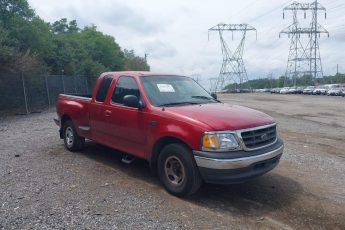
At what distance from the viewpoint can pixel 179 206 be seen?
16.6ft

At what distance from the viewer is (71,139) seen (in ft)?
27.2

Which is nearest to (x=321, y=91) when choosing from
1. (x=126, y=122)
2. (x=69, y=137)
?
(x=69, y=137)

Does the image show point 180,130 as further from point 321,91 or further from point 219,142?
point 321,91

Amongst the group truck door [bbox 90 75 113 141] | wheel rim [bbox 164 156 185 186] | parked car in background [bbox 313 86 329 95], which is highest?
truck door [bbox 90 75 113 141]

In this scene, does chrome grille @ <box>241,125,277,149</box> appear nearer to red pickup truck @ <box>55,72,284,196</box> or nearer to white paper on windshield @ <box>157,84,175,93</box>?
red pickup truck @ <box>55,72,284,196</box>

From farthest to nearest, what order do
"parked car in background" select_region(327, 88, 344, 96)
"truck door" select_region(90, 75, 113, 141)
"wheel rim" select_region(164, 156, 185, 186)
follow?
"parked car in background" select_region(327, 88, 344, 96) → "truck door" select_region(90, 75, 113, 141) → "wheel rim" select_region(164, 156, 185, 186)

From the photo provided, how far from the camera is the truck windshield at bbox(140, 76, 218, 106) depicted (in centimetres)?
607

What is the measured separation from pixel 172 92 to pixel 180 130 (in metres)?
1.27

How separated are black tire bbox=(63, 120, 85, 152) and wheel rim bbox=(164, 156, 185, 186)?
328cm

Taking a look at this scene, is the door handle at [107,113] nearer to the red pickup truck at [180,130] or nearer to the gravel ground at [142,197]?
the red pickup truck at [180,130]

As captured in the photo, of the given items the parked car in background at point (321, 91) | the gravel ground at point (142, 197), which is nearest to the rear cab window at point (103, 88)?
the gravel ground at point (142, 197)

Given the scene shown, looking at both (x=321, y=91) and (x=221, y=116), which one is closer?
(x=221, y=116)

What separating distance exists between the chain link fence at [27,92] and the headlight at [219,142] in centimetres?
1433

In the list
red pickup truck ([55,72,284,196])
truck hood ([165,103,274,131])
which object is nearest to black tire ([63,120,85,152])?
red pickup truck ([55,72,284,196])
